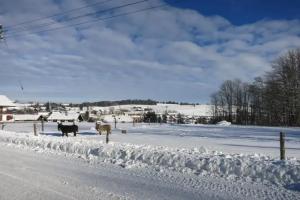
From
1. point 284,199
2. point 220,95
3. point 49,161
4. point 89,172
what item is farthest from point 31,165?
point 220,95

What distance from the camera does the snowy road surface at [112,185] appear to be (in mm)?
9789

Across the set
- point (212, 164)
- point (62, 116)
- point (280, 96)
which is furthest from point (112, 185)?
point (62, 116)

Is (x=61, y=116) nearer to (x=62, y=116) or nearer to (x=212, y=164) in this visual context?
(x=62, y=116)

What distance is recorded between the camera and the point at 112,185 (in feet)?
36.7

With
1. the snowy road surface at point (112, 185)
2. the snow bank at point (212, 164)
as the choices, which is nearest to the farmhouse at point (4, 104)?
the snow bank at point (212, 164)

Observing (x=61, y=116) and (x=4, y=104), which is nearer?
(x=4, y=104)

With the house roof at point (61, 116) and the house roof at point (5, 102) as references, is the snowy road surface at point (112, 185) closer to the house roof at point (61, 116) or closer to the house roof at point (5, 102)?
the house roof at point (5, 102)

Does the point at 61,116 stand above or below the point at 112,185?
above

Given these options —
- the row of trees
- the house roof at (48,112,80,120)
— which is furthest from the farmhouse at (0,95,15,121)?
the row of trees

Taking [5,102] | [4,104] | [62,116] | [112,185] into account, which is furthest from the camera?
[62,116]

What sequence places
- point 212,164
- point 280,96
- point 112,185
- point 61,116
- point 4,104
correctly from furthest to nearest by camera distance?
point 61,116
point 4,104
point 280,96
point 212,164
point 112,185

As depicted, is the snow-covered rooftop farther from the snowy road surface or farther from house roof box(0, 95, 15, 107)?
the snowy road surface

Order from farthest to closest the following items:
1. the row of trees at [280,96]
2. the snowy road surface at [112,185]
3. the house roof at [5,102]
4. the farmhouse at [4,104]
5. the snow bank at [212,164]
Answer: the farmhouse at [4,104] < the house roof at [5,102] < the row of trees at [280,96] < the snow bank at [212,164] < the snowy road surface at [112,185]

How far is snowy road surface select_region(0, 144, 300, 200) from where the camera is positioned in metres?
9.79
